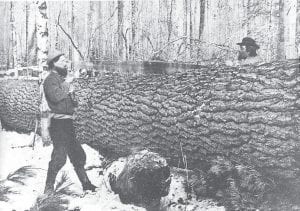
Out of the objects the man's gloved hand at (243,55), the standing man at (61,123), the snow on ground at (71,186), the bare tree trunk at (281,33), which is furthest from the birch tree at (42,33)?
the bare tree trunk at (281,33)

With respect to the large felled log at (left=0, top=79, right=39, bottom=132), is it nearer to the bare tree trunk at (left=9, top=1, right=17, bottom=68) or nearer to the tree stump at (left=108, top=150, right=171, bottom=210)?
the bare tree trunk at (left=9, top=1, right=17, bottom=68)

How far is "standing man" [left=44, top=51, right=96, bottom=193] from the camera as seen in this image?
268 centimetres

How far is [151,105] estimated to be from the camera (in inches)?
110

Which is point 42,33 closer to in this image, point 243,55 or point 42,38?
point 42,38

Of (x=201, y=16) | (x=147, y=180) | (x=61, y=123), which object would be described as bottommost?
(x=147, y=180)

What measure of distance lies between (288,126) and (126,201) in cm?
122

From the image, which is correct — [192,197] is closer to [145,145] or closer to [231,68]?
[145,145]

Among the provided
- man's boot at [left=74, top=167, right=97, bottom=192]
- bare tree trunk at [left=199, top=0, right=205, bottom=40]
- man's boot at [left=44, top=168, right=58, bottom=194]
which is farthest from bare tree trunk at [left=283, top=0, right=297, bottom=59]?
man's boot at [left=44, top=168, right=58, bottom=194]

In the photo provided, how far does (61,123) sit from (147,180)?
904 mm

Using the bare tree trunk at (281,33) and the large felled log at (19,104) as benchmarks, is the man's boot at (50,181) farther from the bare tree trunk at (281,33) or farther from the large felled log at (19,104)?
the bare tree trunk at (281,33)

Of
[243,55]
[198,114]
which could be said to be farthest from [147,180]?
[243,55]

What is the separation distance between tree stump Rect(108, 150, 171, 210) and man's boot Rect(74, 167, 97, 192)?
36 centimetres

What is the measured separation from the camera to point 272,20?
8.86 feet

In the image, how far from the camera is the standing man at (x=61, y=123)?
2680 mm
